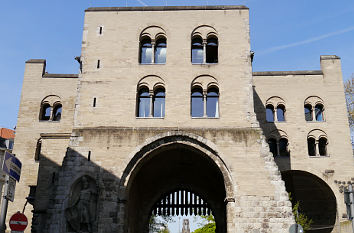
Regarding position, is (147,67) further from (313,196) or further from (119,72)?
(313,196)

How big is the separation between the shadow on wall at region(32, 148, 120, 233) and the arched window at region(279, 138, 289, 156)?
10.7 m

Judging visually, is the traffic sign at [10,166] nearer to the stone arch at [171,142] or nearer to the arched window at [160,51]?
the stone arch at [171,142]

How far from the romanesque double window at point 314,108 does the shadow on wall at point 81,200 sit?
12803 mm

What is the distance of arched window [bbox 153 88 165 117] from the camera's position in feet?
58.8

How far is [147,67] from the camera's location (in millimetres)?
18531

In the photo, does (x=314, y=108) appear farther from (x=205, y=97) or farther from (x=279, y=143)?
(x=205, y=97)

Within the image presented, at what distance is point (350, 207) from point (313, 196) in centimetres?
1416

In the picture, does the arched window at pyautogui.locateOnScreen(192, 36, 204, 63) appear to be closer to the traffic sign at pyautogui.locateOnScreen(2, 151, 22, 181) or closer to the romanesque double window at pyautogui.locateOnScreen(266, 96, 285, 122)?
the romanesque double window at pyautogui.locateOnScreen(266, 96, 285, 122)

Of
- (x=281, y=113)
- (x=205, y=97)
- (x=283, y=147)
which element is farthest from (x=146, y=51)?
(x=283, y=147)

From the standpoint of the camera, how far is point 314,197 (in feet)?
78.0

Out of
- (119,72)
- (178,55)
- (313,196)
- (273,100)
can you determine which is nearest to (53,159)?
(119,72)

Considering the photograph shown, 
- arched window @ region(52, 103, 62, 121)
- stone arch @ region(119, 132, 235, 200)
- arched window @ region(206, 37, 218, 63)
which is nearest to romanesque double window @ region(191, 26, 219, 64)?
arched window @ region(206, 37, 218, 63)

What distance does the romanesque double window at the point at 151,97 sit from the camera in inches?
705

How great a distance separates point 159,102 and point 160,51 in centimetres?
266
